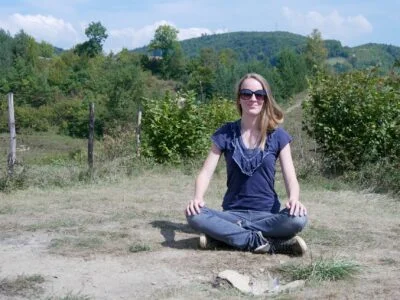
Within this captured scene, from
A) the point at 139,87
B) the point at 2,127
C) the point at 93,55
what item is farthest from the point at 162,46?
the point at 2,127

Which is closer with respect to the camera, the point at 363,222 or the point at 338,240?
the point at 338,240

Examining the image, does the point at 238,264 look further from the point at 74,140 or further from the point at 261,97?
the point at 74,140

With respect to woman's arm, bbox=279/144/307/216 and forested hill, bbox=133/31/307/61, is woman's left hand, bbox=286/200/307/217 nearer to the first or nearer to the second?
woman's arm, bbox=279/144/307/216

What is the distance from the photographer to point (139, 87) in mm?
62250

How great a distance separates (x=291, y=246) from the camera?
439 centimetres

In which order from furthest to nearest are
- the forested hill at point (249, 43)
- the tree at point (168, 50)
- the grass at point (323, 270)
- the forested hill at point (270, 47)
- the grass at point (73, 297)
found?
1. the forested hill at point (249, 43)
2. the forested hill at point (270, 47)
3. the tree at point (168, 50)
4. the grass at point (323, 270)
5. the grass at point (73, 297)

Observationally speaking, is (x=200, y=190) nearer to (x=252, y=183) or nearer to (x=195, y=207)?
(x=195, y=207)

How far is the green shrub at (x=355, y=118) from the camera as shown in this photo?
8898 mm

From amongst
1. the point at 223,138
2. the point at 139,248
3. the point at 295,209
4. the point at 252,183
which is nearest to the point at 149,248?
the point at 139,248

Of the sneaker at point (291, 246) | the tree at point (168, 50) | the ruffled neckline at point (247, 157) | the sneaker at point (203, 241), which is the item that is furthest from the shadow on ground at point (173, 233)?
the tree at point (168, 50)

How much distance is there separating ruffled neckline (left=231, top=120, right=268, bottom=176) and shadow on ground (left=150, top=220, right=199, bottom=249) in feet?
2.44

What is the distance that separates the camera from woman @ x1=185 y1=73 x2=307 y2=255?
4438mm

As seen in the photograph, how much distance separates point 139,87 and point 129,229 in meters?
57.8

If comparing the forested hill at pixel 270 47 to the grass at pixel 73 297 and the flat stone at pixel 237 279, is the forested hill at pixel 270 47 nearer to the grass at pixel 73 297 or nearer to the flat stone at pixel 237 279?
the flat stone at pixel 237 279
